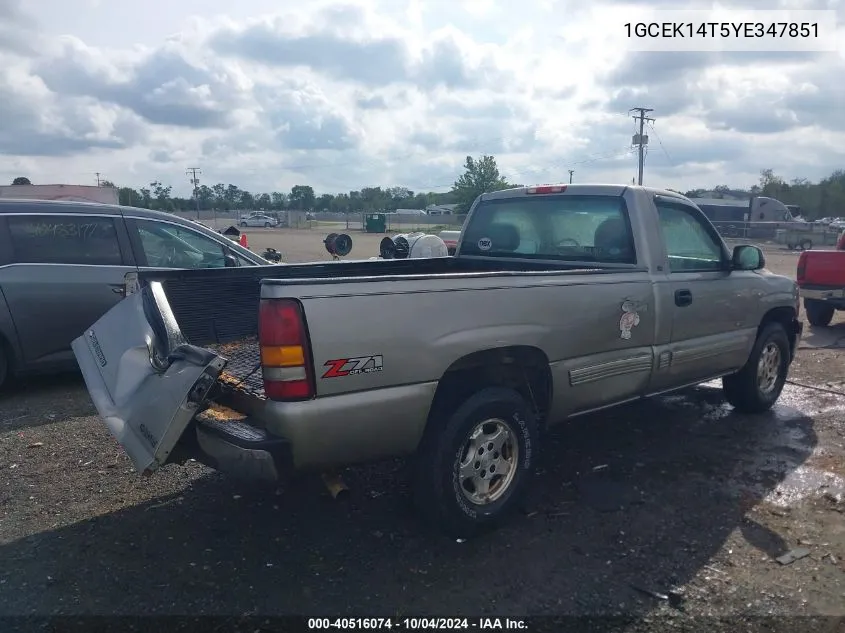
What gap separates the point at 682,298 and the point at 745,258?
92 centimetres

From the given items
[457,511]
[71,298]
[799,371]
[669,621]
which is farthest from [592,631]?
[799,371]

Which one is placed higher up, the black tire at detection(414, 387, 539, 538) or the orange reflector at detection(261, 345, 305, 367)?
the orange reflector at detection(261, 345, 305, 367)

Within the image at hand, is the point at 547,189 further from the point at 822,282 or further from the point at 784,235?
the point at 784,235

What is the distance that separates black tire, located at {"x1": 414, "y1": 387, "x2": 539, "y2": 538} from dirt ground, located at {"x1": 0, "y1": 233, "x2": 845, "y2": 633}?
152 mm

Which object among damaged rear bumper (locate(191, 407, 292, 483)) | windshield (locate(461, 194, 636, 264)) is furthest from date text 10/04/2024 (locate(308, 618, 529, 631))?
windshield (locate(461, 194, 636, 264))

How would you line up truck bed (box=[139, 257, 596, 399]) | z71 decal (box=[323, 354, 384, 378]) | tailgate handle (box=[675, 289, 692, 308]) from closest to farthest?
1. z71 decal (box=[323, 354, 384, 378])
2. truck bed (box=[139, 257, 596, 399])
3. tailgate handle (box=[675, 289, 692, 308])

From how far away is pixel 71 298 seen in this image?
666 cm

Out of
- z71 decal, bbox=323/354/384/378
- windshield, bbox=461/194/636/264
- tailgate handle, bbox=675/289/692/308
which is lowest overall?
z71 decal, bbox=323/354/384/378

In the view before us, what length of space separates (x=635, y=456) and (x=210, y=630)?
3.28 m

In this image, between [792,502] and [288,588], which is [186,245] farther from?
[792,502]

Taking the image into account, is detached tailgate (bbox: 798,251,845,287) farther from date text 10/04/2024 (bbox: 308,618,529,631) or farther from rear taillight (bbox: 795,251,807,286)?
date text 10/04/2024 (bbox: 308,618,529,631)

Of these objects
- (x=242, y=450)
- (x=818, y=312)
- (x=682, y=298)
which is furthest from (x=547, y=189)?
(x=818, y=312)

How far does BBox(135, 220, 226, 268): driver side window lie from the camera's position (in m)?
7.23

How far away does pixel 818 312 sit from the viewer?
37.1ft
